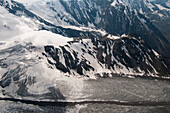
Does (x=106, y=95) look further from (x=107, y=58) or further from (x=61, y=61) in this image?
(x=107, y=58)

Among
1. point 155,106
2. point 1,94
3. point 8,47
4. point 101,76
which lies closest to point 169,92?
point 155,106

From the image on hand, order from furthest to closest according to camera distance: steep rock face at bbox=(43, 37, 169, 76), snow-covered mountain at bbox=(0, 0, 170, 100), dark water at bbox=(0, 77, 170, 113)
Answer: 1. steep rock face at bbox=(43, 37, 169, 76)
2. snow-covered mountain at bbox=(0, 0, 170, 100)
3. dark water at bbox=(0, 77, 170, 113)

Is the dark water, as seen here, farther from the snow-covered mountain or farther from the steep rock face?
the steep rock face

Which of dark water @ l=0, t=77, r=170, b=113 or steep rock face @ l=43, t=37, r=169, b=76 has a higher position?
steep rock face @ l=43, t=37, r=169, b=76

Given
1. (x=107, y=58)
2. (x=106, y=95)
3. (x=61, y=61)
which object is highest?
(x=107, y=58)

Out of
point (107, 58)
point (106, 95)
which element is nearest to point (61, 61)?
point (107, 58)

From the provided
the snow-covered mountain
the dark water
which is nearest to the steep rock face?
the snow-covered mountain
